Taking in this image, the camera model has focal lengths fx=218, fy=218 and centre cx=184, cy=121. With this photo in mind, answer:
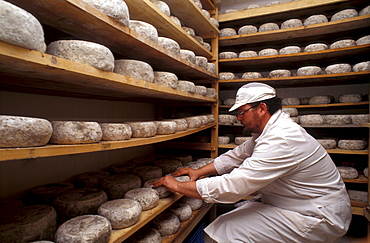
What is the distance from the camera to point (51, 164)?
6.17ft

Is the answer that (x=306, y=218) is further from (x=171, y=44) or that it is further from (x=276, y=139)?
(x=171, y=44)

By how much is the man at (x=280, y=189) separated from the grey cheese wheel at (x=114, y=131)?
0.68m

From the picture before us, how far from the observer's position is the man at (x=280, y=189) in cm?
171

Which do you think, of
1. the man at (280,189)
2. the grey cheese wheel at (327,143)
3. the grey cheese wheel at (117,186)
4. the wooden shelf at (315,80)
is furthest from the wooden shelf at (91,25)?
the grey cheese wheel at (327,143)

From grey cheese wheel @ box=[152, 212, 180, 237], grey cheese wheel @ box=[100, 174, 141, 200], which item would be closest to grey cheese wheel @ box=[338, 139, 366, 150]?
grey cheese wheel @ box=[152, 212, 180, 237]

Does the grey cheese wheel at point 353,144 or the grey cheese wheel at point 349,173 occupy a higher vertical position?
the grey cheese wheel at point 353,144

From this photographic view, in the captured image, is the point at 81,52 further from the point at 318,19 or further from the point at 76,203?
the point at 318,19

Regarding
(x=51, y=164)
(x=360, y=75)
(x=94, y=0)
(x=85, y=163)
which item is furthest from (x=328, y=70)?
(x=51, y=164)

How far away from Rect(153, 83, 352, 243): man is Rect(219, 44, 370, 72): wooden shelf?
5.82 ft

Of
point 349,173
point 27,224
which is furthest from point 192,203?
point 349,173

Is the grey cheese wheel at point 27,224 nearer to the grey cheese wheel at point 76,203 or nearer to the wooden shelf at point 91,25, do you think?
the grey cheese wheel at point 76,203

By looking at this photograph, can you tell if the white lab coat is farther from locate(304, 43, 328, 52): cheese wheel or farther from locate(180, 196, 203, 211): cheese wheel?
locate(304, 43, 328, 52): cheese wheel

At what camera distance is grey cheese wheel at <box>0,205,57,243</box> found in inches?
44.1

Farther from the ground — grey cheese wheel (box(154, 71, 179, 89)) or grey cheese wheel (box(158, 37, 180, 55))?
grey cheese wheel (box(158, 37, 180, 55))
